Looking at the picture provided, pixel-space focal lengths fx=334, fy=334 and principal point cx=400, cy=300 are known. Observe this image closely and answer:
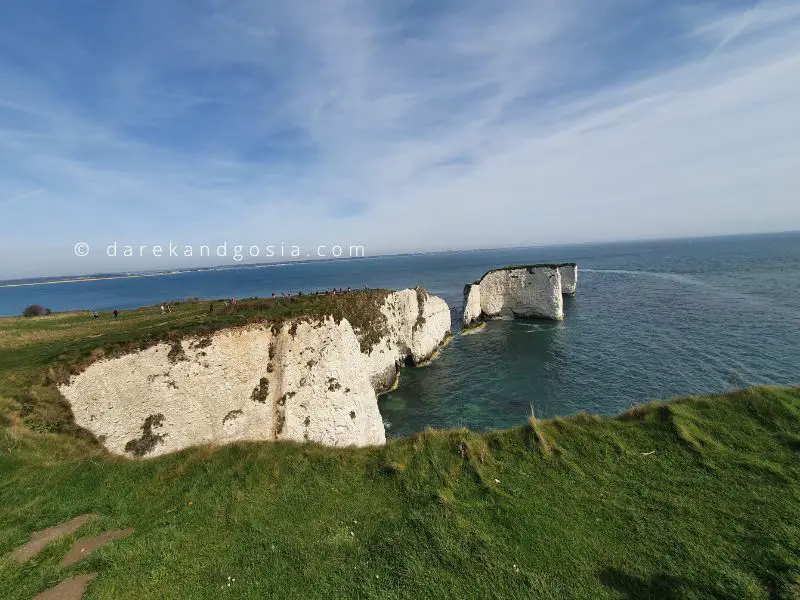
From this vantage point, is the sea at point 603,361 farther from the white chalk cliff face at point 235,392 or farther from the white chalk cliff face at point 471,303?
the white chalk cliff face at point 235,392

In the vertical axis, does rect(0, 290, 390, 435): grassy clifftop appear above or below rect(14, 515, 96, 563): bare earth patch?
above

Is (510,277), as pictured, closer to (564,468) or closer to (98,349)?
(564,468)

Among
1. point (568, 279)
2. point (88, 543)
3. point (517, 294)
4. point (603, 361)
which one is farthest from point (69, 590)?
point (568, 279)

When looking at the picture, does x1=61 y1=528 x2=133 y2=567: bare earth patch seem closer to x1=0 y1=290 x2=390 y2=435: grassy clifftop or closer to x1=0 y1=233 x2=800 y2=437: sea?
x1=0 y1=290 x2=390 y2=435: grassy clifftop

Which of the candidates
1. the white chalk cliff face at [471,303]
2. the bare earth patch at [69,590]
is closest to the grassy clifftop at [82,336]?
the bare earth patch at [69,590]

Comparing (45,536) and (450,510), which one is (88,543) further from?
(450,510)

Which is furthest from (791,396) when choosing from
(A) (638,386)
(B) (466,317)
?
(B) (466,317)

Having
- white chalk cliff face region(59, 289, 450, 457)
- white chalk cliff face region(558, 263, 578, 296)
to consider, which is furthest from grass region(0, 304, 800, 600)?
white chalk cliff face region(558, 263, 578, 296)
